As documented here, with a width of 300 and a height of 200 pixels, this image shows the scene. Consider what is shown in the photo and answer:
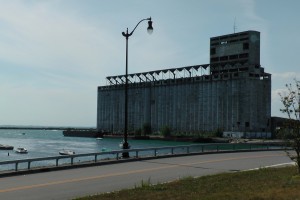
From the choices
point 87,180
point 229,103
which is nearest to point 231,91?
point 229,103

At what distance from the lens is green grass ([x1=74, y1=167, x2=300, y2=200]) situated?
11289 mm

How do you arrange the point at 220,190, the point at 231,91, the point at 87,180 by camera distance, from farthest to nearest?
1. the point at 231,91
2. the point at 87,180
3. the point at 220,190

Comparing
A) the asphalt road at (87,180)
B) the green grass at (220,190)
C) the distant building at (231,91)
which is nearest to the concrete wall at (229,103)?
the distant building at (231,91)

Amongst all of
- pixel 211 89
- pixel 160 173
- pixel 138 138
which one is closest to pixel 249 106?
pixel 211 89

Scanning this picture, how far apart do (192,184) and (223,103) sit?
169 metres

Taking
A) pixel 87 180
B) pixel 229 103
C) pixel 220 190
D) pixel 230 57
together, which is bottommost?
pixel 87 180

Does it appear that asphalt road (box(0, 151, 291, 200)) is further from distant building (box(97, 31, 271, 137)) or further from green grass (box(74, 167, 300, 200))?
distant building (box(97, 31, 271, 137))

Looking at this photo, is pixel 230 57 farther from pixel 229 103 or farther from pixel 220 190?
pixel 220 190

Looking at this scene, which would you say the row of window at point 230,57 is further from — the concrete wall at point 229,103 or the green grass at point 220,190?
the green grass at point 220,190

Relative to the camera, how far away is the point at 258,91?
173m

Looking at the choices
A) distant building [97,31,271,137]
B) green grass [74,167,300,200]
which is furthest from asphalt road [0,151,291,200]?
distant building [97,31,271,137]

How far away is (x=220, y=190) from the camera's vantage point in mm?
12758

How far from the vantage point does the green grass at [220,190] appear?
1129cm

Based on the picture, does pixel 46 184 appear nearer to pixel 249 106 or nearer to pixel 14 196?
pixel 14 196
